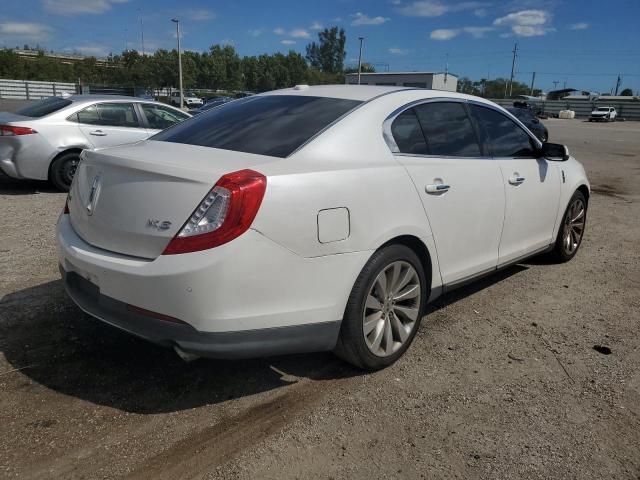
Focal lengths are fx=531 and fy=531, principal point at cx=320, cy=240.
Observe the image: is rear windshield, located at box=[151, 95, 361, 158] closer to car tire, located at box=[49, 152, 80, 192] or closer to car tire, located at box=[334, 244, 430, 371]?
car tire, located at box=[334, 244, 430, 371]

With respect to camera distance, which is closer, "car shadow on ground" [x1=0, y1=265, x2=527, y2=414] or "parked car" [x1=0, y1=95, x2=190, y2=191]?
"car shadow on ground" [x1=0, y1=265, x2=527, y2=414]

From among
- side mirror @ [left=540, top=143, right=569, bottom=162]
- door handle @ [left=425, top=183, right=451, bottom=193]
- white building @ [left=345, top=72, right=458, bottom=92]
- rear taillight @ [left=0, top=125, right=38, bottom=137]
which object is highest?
white building @ [left=345, top=72, right=458, bottom=92]

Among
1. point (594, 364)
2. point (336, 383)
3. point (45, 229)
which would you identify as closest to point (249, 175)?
point (336, 383)

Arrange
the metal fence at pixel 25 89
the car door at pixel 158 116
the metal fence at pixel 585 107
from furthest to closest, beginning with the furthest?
1. the metal fence at pixel 585 107
2. the metal fence at pixel 25 89
3. the car door at pixel 158 116

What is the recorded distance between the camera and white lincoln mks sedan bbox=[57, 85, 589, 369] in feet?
7.86

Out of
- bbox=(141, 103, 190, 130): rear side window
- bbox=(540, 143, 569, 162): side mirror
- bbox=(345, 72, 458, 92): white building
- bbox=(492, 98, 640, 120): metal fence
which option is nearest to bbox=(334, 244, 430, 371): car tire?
bbox=(540, 143, 569, 162): side mirror

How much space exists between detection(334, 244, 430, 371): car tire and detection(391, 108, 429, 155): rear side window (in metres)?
0.63

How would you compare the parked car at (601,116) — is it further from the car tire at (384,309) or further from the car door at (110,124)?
the car tire at (384,309)

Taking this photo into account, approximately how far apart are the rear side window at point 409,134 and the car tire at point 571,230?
231 centimetres

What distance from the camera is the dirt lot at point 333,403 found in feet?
7.82

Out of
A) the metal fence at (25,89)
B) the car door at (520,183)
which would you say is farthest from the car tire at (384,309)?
the metal fence at (25,89)

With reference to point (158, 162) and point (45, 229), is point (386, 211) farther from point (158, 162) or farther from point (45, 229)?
point (45, 229)

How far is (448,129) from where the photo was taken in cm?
364

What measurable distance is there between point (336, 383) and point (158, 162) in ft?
5.09
